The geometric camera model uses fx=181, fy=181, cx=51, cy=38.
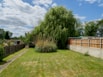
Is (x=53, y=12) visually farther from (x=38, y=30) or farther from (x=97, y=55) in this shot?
(x=97, y=55)

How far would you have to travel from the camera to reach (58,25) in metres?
33.1

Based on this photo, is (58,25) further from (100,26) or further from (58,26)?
(100,26)

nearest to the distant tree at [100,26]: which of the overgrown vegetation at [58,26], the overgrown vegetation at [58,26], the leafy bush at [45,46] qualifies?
the overgrown vegetation at [58,26]

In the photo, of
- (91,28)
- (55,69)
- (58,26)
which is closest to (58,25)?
(58,26)

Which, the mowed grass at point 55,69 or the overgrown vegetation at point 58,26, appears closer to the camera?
the mowed grass at point 55,69

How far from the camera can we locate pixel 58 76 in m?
8.31

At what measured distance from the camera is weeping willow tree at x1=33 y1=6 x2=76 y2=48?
32.2 meters

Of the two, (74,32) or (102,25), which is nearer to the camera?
(74,32)

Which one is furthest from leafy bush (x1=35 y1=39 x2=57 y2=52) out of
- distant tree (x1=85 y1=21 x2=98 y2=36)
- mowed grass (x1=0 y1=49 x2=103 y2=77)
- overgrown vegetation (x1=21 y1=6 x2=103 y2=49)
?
distant tree (x1=85 y1=21 x2=98 y2=36)

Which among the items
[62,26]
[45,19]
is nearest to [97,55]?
[62,26]

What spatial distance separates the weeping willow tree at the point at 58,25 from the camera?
106ft

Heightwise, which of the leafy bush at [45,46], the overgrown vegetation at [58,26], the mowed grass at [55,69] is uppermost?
the overgrown vegetation at [58,26]

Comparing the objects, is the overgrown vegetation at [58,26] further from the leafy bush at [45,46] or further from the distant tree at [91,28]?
the distant tree at [91,28]

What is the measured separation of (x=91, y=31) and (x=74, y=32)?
33.0 metres
